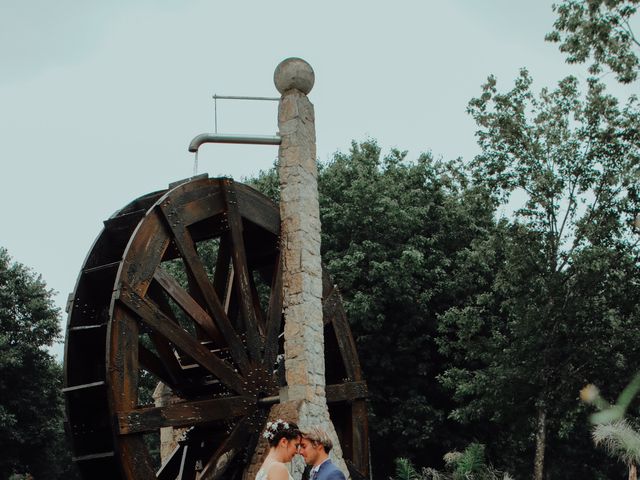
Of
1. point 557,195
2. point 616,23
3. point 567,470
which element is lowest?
point 567,470

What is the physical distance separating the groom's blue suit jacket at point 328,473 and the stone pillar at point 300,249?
383 cm

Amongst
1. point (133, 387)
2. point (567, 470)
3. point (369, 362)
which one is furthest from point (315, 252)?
point (567, 470)

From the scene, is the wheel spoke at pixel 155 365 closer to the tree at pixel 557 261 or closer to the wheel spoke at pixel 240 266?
the wheel spoke at pixel 240 266

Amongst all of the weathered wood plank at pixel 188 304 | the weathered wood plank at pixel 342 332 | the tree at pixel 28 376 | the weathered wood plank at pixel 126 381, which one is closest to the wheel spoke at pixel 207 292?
the weathered wood plank at pixel 188 304

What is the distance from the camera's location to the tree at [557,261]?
52.6ft

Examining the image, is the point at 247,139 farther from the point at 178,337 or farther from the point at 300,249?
the point at 178,337

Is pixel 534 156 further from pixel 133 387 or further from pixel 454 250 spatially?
pixel 133 387

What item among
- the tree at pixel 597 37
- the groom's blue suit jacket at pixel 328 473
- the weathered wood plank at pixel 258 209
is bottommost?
the groom's blue suit jacket at pixel 328 473

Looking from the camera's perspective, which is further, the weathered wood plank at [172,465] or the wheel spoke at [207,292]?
the weathered wood plank at [172,465]

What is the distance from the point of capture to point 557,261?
1670 cm

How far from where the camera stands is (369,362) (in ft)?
65.2

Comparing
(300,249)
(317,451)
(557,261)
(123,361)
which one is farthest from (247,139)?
(557,261)

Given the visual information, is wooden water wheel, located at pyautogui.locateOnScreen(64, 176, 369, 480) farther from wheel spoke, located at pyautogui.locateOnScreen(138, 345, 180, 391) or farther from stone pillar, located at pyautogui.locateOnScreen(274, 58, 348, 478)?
stone pillar, located at pyautogui.locateOnScreen(274, 58, 348, 478)

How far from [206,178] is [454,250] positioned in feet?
41.4
